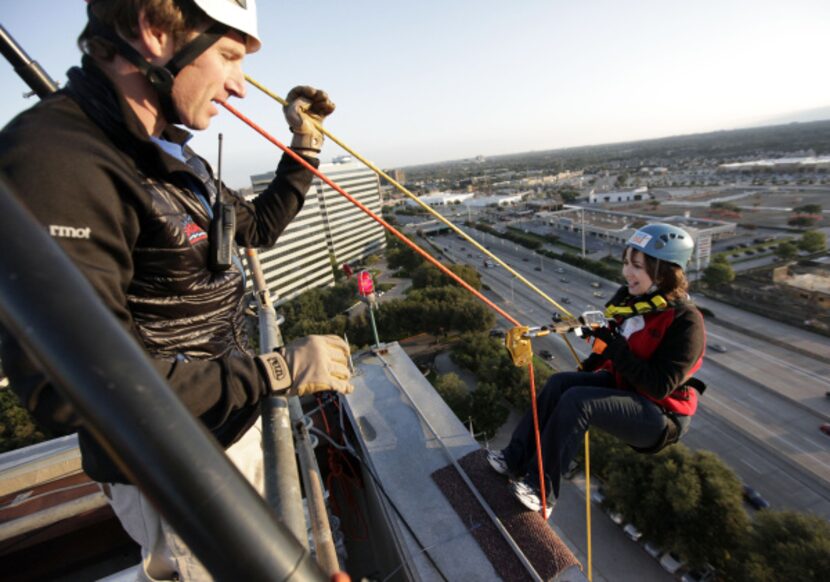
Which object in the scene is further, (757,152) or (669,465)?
(757,152)

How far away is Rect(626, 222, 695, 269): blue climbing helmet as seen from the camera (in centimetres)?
342

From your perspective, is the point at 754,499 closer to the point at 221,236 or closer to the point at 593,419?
the point at 593,419

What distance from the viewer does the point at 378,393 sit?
6.96 m

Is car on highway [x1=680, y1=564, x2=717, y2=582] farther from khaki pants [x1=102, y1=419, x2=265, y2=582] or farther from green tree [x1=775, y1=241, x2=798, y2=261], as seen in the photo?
green tree [x1=775, y1=241, x2=798, y2=261]

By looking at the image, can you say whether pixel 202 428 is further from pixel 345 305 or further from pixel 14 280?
pixel 345 305

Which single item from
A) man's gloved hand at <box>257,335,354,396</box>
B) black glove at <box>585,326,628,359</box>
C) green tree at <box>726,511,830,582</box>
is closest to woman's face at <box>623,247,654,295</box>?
black glove at <box>585,326,628,359</box>

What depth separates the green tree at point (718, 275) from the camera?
1156 inches

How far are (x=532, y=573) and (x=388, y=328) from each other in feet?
67.8

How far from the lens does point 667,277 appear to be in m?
3.43

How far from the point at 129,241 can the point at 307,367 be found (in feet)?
2.34

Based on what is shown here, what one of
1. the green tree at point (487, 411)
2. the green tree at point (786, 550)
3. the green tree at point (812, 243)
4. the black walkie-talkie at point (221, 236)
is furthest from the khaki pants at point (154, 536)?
the green tree at point (812, 243)

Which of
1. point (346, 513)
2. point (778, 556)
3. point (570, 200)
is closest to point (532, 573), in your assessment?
point (346, 513)

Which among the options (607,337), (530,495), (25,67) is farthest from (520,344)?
(25,67)

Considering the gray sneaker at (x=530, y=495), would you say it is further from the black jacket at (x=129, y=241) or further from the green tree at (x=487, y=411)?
the green tree at (x=487, y=411)
